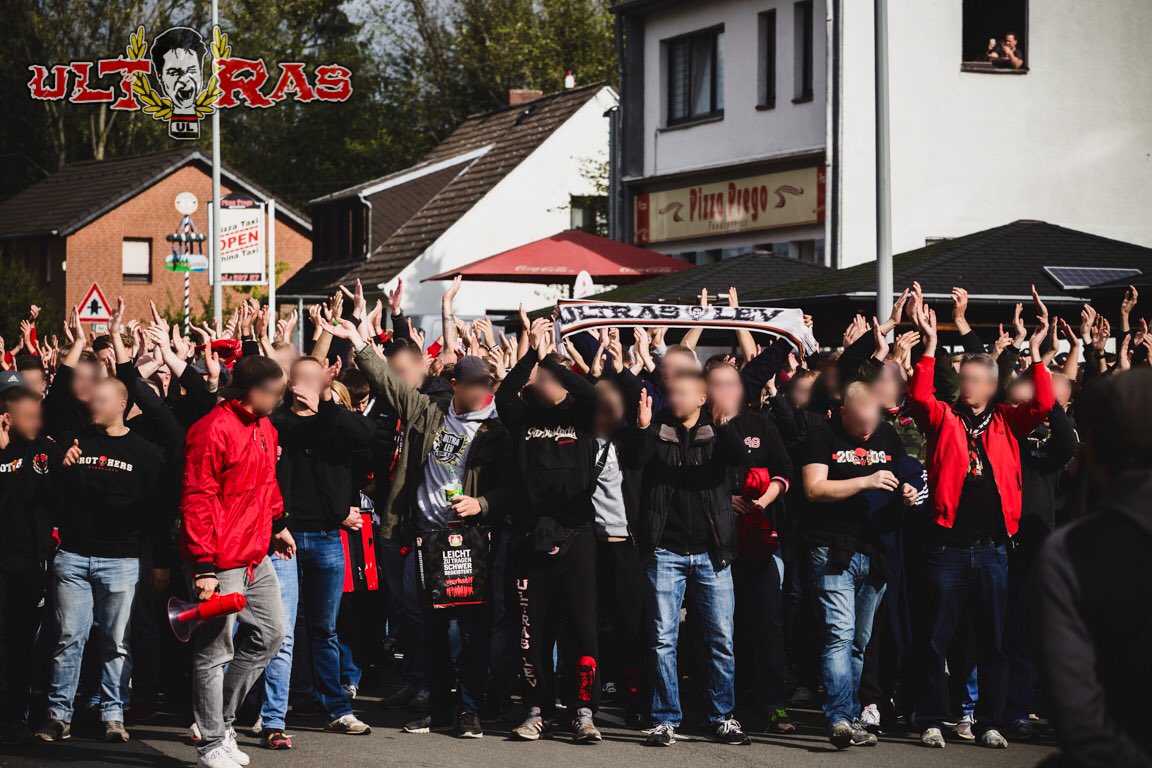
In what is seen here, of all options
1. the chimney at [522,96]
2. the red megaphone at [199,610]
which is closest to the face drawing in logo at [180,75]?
the chimney at [522,96]

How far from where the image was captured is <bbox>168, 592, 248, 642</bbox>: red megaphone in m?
7.87

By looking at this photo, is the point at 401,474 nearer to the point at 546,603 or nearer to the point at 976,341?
the point at 546,603

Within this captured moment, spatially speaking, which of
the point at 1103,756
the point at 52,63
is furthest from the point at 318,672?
the point at 52,63

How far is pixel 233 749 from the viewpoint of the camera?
811cm

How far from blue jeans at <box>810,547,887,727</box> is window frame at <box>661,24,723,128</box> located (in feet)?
66.7

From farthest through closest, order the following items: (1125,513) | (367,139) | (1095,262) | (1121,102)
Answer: (367,139) → (1121,102) → (1095,262) → (1125,513)

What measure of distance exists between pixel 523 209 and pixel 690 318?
32.9 meters

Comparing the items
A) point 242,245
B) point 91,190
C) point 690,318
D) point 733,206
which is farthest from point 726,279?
point 91,190

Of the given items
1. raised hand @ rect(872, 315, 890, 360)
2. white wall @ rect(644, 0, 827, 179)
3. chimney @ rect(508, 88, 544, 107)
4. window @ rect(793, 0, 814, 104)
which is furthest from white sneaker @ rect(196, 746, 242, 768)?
chimney @ rect(508, 88, 544, 107)

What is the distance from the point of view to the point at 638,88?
3067 cm

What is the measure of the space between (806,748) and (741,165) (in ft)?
64.7

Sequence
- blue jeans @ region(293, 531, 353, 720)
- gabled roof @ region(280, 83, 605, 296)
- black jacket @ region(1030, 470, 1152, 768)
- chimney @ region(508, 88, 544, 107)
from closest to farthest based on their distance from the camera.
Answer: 1. black jacket @ region(1030, 470, 1152, 768)
2. blue jeans @ region(293, 531, 353, 720)
3. gabled roof @ region(280, 83, 605, 296)
4. chimney @ region(508, 88, 544, 107)

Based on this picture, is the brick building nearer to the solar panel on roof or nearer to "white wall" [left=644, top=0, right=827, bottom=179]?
"white wall" [left=644, top=0, right=827, bottom=179]

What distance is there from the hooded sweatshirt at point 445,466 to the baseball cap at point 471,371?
0.18 m
